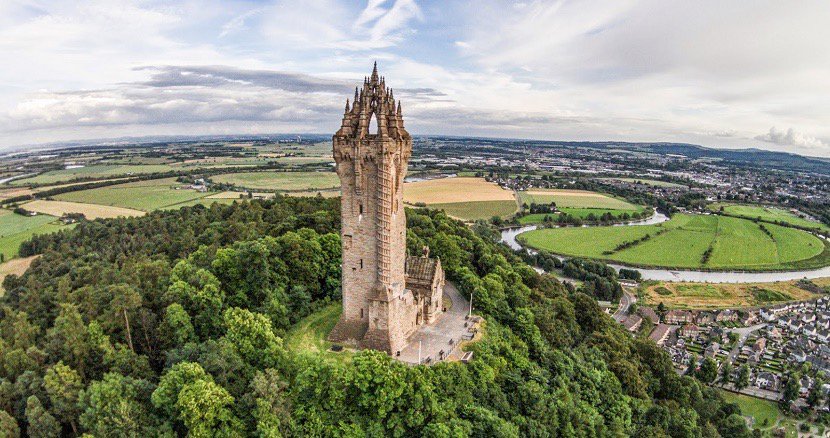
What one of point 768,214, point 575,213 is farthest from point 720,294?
point 768,214

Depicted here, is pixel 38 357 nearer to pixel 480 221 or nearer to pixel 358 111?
pixel 358 111

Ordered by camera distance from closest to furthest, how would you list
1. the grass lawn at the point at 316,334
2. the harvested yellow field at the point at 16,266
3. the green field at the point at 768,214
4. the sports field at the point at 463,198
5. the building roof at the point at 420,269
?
the grass lawn at the point at 316,334
the building roof at the point at 420,269
the harvested yellow field at the point at 16,266
the sports field at the point at 463,198
the green field at the point at 768,214

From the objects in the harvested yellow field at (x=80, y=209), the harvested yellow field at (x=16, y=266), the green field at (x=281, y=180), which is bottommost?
the harvested yellow field at (x=16, y=266)

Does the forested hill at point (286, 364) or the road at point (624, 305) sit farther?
the road at point (624, 305)

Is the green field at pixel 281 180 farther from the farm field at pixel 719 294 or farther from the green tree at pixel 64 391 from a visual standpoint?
the green tree at pixel 64 391

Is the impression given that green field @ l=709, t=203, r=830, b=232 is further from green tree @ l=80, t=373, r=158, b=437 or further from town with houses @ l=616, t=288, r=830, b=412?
green tree @ l=80, t=373, r=158, b=437

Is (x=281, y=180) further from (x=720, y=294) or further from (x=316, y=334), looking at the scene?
(x=720, y=294)

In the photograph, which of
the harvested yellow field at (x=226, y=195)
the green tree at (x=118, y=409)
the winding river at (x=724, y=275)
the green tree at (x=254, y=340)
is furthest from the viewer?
the harvested yellow field at (x=226, y=195)

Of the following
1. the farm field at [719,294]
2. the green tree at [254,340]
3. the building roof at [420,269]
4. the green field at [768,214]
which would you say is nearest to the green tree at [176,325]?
the green tree at [254,340]
